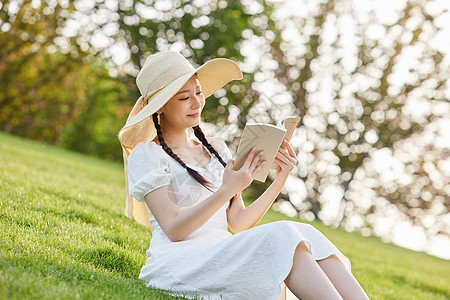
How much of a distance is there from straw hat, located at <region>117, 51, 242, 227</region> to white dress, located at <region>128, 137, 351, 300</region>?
0.20m

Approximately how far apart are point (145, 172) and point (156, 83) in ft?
1.72

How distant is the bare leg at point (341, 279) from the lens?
2.76 meters

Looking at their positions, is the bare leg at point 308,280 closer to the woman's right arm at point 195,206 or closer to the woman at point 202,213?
the woman at point 202,213

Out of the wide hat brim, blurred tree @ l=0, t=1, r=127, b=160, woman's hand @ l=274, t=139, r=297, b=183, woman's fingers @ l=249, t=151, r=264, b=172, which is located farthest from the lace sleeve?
blurred tree @ l=0, t=1, r=127, b=160

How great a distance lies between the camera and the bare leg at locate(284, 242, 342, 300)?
256cm

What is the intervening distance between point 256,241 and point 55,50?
2087 cm

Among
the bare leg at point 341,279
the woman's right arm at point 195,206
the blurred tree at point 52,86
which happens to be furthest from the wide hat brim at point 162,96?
the blurred tree at point 52,86

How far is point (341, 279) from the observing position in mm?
2783

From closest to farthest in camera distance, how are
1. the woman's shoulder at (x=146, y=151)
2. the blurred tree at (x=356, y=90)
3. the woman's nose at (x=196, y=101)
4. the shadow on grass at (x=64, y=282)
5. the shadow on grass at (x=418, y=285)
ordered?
the shadow on grass at (x=64, y=282), the woman's shoulder at (x=146, y=151), the woman's nose at (x=196, y=101), the shadow on grass at (x=418, y=285), the blurred tree at (x=356, y=90)

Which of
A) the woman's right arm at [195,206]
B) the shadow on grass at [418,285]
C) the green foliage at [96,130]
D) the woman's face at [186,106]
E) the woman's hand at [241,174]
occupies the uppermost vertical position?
the woman's face at [186,106]

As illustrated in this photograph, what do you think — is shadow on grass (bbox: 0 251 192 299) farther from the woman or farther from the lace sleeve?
the lace sleeve

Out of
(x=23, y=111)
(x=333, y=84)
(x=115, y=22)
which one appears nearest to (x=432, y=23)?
(x=333, y=84)

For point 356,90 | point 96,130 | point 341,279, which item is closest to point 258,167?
point 341,279

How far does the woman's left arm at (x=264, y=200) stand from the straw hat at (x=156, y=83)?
549 mm
